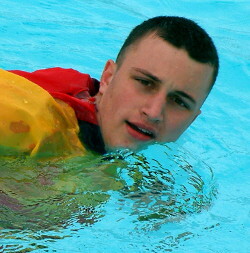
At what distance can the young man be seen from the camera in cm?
322

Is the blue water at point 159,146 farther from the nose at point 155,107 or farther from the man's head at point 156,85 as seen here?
the nose at point 155,107

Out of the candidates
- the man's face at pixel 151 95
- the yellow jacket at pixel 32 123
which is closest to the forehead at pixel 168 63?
the man's face at pixel 151 95

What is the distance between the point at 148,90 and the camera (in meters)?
3.22

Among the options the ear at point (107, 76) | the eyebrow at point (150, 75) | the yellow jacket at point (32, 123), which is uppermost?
the eyebrow at point (150, 75)

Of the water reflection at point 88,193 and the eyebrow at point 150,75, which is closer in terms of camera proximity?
the water reflection at point 88,193

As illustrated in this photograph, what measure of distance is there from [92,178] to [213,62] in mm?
786

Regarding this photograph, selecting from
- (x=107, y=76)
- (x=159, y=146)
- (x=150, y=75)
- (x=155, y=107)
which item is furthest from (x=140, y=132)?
(x=159, y=146)

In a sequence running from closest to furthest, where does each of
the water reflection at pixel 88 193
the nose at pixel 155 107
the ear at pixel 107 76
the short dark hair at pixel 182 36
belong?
1. the water reflection at pixel 88 193
2. the nose at pixel 155 107
3. the short dark hair at pixel 182 36
4. the ear at pixel 107 76

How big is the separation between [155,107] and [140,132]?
5.8 inches

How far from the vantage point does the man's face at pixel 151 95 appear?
10.5ft

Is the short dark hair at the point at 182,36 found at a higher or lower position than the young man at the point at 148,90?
higher

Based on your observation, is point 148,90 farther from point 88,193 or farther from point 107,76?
point 88,193

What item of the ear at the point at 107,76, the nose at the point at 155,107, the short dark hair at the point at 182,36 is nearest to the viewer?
the nose at the point at 155,107

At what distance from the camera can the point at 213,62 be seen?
3.44 metres
